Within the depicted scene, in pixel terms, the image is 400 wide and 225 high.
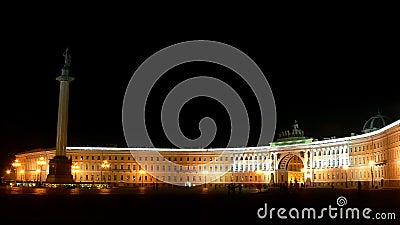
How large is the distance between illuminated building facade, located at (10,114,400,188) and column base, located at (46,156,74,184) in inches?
2108

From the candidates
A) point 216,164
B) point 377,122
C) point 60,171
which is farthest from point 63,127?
point 216,164

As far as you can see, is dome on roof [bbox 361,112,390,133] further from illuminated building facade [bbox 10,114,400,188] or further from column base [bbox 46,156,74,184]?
column base [bbox 46,156,74,184]

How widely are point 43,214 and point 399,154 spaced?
76.2m

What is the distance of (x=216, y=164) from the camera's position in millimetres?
142875

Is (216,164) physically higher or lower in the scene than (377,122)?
lower

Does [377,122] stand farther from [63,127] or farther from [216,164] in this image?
[63,127]

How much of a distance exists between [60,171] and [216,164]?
81462mm

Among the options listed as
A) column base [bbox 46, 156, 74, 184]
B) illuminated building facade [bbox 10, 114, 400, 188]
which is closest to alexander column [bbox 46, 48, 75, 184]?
column base [bbox 46, 156, 74, 184]

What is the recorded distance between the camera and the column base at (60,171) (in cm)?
6400

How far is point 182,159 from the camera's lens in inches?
5630

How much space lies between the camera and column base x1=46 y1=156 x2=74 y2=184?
2520 inches

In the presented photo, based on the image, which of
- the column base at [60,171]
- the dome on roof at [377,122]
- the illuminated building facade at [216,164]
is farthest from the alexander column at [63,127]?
the dome on roof at [377,122]

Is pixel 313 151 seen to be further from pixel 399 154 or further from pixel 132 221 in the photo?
A: pixel 132 221

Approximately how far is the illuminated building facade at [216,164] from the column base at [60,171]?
53548 mm
